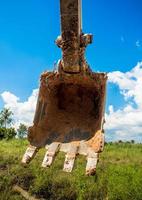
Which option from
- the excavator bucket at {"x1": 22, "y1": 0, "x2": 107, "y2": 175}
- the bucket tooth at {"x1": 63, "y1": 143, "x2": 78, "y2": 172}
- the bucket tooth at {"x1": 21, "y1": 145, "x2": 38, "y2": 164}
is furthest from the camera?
the bucket tooth at {"x1": 21, "y1": 145, "x2": 38, "y2": 164}

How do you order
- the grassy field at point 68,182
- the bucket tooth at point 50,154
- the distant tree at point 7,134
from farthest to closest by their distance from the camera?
the distant tree at point 7,134
the grassy field at point 68,182
the bucket tooth at point 50,154

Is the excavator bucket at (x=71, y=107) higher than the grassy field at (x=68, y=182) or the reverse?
the reverse

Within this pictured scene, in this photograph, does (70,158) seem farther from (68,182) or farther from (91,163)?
(68,182)

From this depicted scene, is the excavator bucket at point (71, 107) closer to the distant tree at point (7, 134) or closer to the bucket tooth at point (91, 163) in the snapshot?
the bucket tooth at point (91, 163)

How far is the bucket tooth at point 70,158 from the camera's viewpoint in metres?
5.94

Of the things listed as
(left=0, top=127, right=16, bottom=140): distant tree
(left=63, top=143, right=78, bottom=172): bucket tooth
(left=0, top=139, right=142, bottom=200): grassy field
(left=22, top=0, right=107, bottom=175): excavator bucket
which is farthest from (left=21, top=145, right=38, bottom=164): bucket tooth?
(left=0, top=127, right=16, bottom=140): distant tree

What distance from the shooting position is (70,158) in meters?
6.06

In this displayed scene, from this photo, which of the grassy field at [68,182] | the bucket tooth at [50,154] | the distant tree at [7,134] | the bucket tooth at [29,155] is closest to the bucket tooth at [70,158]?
the bucket tooth at [50,154]

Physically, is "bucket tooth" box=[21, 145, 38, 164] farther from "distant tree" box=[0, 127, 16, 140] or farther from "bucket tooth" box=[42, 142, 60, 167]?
"distant tree" box=[0, 127, 16, 140]

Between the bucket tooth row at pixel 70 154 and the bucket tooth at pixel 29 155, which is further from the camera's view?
the bucket tooth at pixel 29 155

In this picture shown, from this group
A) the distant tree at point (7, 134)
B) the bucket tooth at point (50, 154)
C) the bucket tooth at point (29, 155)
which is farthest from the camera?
the distant tree at point (7, 134)

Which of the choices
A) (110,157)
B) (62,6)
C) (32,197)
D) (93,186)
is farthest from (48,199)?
(62,6)

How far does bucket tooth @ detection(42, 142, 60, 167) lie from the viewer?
19.8 ft

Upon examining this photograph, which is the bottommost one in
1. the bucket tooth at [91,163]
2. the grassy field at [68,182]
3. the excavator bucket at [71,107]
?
the bucket tooth at [91,163]
